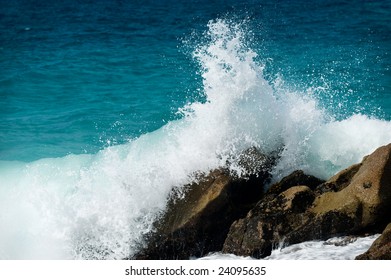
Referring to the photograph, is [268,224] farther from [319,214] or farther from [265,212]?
[319,214]

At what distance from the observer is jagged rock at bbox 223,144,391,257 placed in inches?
310

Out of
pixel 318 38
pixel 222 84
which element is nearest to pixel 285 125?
pixel 222 84

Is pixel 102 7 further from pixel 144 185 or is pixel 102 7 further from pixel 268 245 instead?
pixel 268 245

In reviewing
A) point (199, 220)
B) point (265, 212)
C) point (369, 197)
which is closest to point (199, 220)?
point (199, 220)

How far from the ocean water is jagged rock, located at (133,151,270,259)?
272mm

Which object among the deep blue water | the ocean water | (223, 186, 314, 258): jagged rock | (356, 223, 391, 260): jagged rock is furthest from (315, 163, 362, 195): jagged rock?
the deep blue water

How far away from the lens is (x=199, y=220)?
835 centimetres

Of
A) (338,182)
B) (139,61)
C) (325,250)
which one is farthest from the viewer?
(139,61)

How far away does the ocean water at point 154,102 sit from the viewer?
30.5ft

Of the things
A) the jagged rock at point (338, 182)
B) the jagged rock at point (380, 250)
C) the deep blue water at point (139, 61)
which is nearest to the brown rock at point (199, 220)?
the jagged rock at point (338, 182)

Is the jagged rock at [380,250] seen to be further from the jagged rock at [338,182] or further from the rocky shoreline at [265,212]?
the jagged rock at [338,182]

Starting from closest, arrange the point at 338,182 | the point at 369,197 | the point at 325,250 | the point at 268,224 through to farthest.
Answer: the point at 325,250 → the point at 369,197 → the point at 268,224 → the point at 338,182

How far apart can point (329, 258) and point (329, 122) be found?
4168 millimetres

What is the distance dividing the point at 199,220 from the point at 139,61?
8647mm
